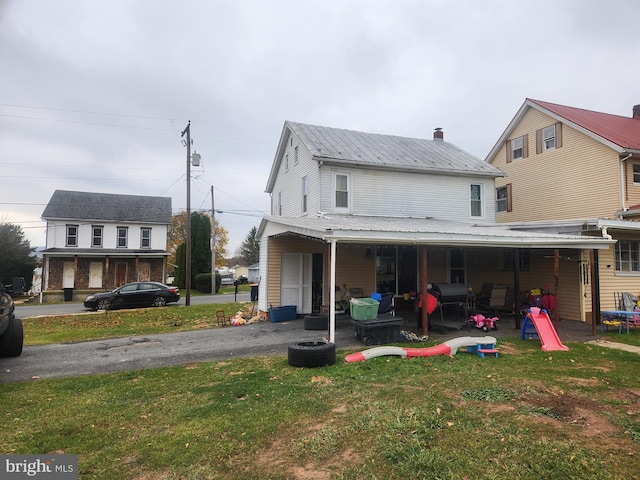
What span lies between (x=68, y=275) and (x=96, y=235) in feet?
11.9

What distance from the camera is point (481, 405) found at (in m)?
4.61

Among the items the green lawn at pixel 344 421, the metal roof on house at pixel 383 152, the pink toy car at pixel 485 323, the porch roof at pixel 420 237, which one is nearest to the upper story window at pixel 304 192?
the metal roof on house at pixel 383 152

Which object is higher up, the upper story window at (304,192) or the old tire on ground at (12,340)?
the upper story window at (304,192)

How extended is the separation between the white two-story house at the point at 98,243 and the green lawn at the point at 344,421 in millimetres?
24362

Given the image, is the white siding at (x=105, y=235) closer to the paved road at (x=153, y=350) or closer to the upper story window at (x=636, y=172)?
the paved road at (x=153, y=350)

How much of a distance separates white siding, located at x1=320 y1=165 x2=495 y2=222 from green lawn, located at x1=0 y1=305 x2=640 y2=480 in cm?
794

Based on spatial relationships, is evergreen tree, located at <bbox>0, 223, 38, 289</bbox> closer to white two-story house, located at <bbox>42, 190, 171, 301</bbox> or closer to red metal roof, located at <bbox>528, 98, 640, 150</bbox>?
white two-story house, located at <bbox>42, 190, 171, 301</bbox>

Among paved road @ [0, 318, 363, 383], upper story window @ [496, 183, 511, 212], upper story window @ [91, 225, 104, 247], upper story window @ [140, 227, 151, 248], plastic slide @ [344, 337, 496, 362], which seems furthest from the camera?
upper story window @ [140, 227, 151, 248]

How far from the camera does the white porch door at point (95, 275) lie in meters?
27.3

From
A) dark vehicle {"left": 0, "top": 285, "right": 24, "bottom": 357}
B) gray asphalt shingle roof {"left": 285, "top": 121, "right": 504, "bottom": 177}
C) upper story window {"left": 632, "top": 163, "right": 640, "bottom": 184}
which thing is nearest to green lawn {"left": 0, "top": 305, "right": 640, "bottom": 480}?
dark vehicle {"left": 0, "top": 285, "right": 24, "bottom": 357}

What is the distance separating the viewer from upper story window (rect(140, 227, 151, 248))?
29.7 m

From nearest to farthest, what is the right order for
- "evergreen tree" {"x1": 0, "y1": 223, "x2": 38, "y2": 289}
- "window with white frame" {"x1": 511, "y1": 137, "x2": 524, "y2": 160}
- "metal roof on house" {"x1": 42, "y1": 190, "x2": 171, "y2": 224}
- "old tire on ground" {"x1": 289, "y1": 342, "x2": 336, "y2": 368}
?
"old tire on ground" {"x1": 289, "y1": 342, "x2": 336, "y2": 368} < "window with white frame" {"x1": 511, "y1": 137, "x2": 524, "y2": 160} < "evergreen tree" {"x1": 0, "y1": 223, "x2": 38, "y2": 289} < "metal roof on house" {"x1": 42, "y1": 190, "x2": 171, "y2": 224}

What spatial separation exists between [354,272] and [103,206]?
83.7 ft

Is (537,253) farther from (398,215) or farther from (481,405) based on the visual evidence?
(481,405)
